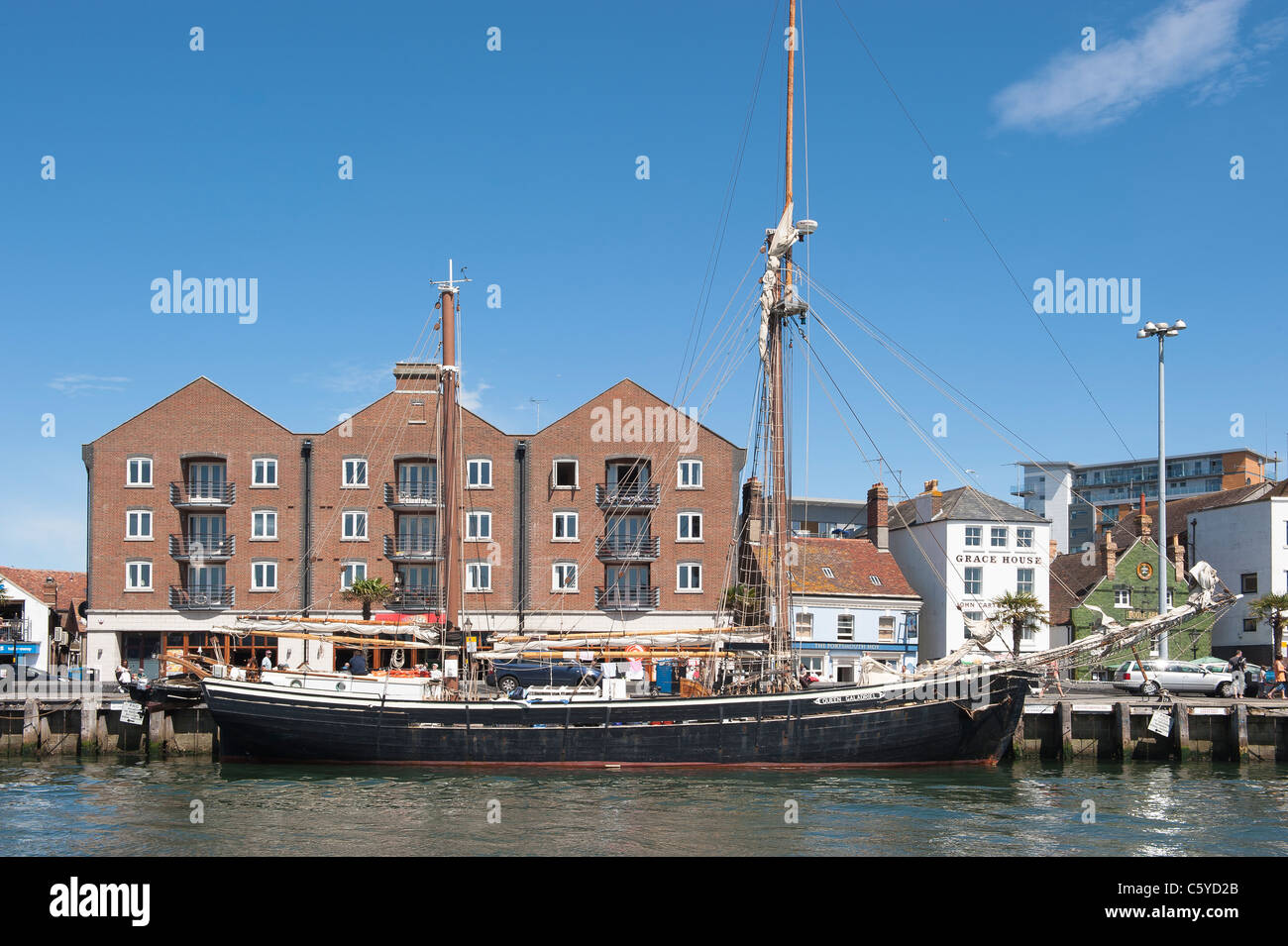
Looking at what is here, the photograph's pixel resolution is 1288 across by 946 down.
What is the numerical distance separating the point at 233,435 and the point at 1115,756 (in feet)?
146

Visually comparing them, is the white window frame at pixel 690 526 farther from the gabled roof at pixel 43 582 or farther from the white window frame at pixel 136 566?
the gabled roof at pixel 43 582

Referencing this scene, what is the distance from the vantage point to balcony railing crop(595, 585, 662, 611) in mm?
58969

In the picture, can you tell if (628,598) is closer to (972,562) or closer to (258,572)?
(972,562)

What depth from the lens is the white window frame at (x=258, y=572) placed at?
5900cm

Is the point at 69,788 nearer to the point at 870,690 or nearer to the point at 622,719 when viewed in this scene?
the point at 622,719

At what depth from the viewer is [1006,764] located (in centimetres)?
3750

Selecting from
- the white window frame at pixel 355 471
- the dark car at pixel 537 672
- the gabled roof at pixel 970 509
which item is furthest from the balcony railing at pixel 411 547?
the gabled roof at pixel 970 509

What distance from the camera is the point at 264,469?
59.5 m

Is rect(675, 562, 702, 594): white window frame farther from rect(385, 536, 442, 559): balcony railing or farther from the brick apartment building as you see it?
rect(385, 536, 442, 559): balcony railing

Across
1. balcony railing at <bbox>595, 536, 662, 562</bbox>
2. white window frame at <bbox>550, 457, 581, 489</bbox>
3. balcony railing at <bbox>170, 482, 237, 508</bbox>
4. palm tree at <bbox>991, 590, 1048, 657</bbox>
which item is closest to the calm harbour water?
palm tree at <bbox>991, 590, 1048, 657</bbox>

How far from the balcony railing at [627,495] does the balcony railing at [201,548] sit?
19.3m

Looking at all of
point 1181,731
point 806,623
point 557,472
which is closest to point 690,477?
point 557,472
